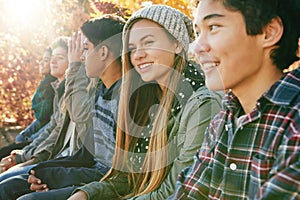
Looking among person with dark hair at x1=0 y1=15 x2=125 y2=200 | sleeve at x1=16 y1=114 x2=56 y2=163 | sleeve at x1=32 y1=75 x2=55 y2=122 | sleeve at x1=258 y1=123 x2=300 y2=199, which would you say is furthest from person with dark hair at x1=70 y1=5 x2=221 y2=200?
sleeve at x1=32 y1=75 x2=55 y2=122

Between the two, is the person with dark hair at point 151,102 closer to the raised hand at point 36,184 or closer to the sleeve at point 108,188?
the sleeve at point 108,188

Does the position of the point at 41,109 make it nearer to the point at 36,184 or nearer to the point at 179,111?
the point at 36,184

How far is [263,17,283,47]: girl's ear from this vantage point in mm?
1782

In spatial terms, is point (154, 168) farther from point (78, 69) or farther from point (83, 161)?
point (78, 69)

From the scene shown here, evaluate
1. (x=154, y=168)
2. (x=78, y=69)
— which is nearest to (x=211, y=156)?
(x=154, y=168)

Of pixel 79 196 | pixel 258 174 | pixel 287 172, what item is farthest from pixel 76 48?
pixel 287 172

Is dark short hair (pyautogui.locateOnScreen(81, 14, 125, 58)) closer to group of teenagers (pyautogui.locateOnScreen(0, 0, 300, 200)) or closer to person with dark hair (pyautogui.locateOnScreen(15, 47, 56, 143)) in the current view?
group of teenagers (pyautogui.locateOnScreen(0, 0, 300, 200))

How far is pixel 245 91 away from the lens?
1.83 m

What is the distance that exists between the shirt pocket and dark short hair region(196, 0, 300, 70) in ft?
1.35

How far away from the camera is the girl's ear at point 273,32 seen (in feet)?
5.85

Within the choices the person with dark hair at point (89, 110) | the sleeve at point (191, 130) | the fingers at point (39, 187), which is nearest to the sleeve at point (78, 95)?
the person with dark hair at point (89, 110)

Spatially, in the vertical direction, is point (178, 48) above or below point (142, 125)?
above

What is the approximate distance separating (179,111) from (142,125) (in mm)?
→ 316

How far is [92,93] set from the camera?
11.7 feet
